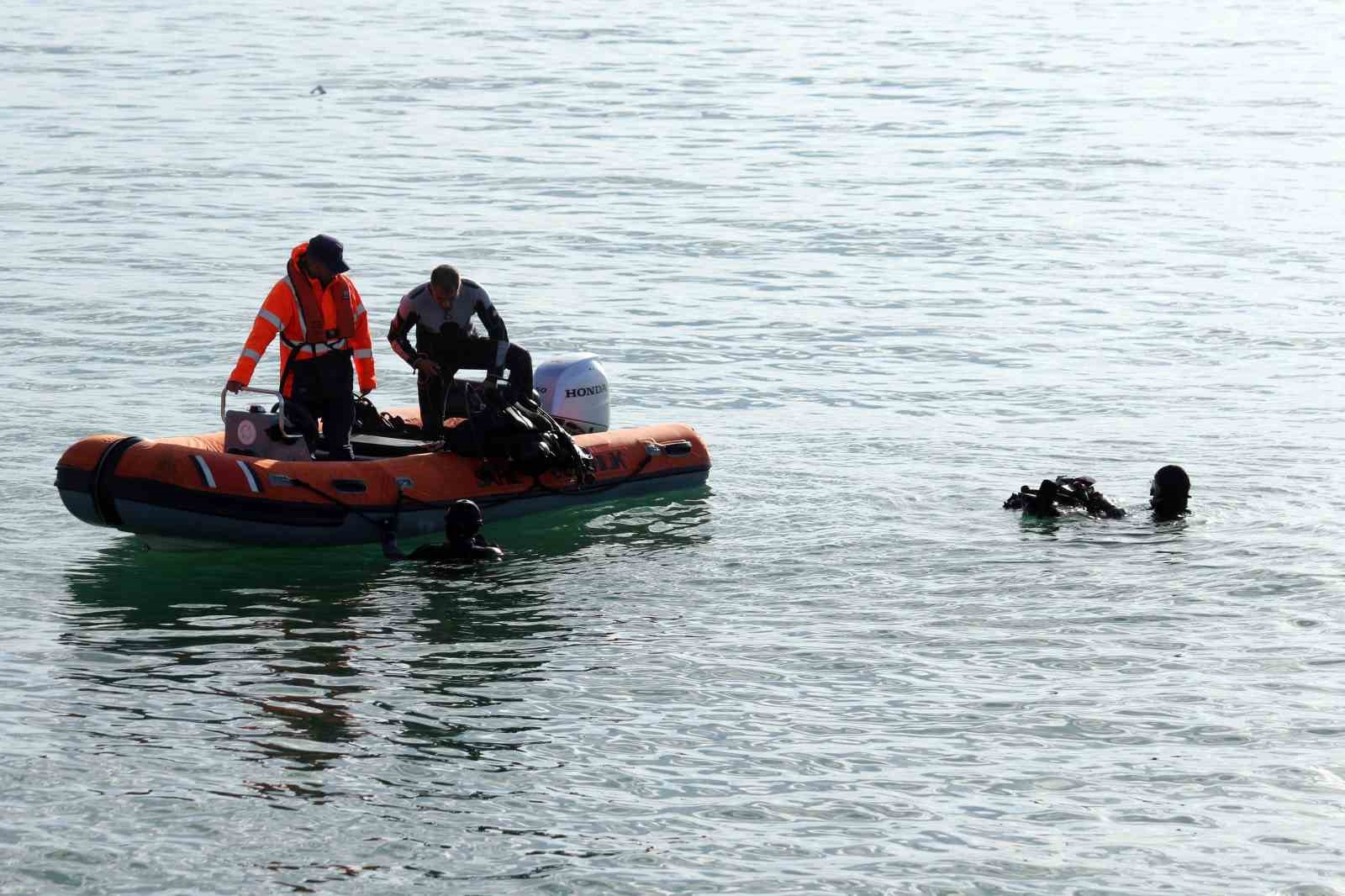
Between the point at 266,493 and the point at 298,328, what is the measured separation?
105 centimetres

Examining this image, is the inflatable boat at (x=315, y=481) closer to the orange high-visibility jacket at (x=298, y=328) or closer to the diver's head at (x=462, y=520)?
the orange high-visibility jacket at (x=298, y=328)

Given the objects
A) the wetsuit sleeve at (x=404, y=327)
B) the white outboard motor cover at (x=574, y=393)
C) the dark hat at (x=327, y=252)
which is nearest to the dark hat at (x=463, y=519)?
the wetsuit sleeve at (x=404, y=327)

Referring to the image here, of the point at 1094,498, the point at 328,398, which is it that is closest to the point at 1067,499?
the point at 1094,498

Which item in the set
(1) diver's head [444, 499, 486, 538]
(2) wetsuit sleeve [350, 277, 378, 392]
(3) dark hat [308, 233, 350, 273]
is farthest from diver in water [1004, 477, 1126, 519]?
(3) dark hat [308, 233, 350, 273]

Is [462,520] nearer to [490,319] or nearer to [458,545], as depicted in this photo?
[458,545]

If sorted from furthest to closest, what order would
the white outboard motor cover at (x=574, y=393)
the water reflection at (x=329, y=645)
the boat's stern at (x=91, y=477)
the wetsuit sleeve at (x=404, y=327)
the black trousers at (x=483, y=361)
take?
the white outboard motor cover at (x=574, y=393) < the black trousers at (x=483, y=361) < the wetsuit sleeve at (x=404, y=327) < the boat's stern at (x=91, y=477) < the water reflection at (x=329, y=645)

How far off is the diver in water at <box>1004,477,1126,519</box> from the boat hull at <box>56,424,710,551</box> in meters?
3.27

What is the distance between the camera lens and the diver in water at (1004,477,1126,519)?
1351 cm

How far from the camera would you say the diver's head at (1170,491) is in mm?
13398

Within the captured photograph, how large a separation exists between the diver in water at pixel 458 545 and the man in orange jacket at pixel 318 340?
87 centimetres

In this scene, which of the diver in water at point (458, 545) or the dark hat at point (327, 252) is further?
the diver in water at point (458, 545)

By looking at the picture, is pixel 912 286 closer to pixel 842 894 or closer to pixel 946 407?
pixel 946 407

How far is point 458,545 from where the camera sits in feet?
40.0

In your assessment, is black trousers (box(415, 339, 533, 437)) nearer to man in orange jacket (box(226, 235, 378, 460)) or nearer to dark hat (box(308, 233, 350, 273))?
man in orange jacket (box(226, 235, 378, 460))
